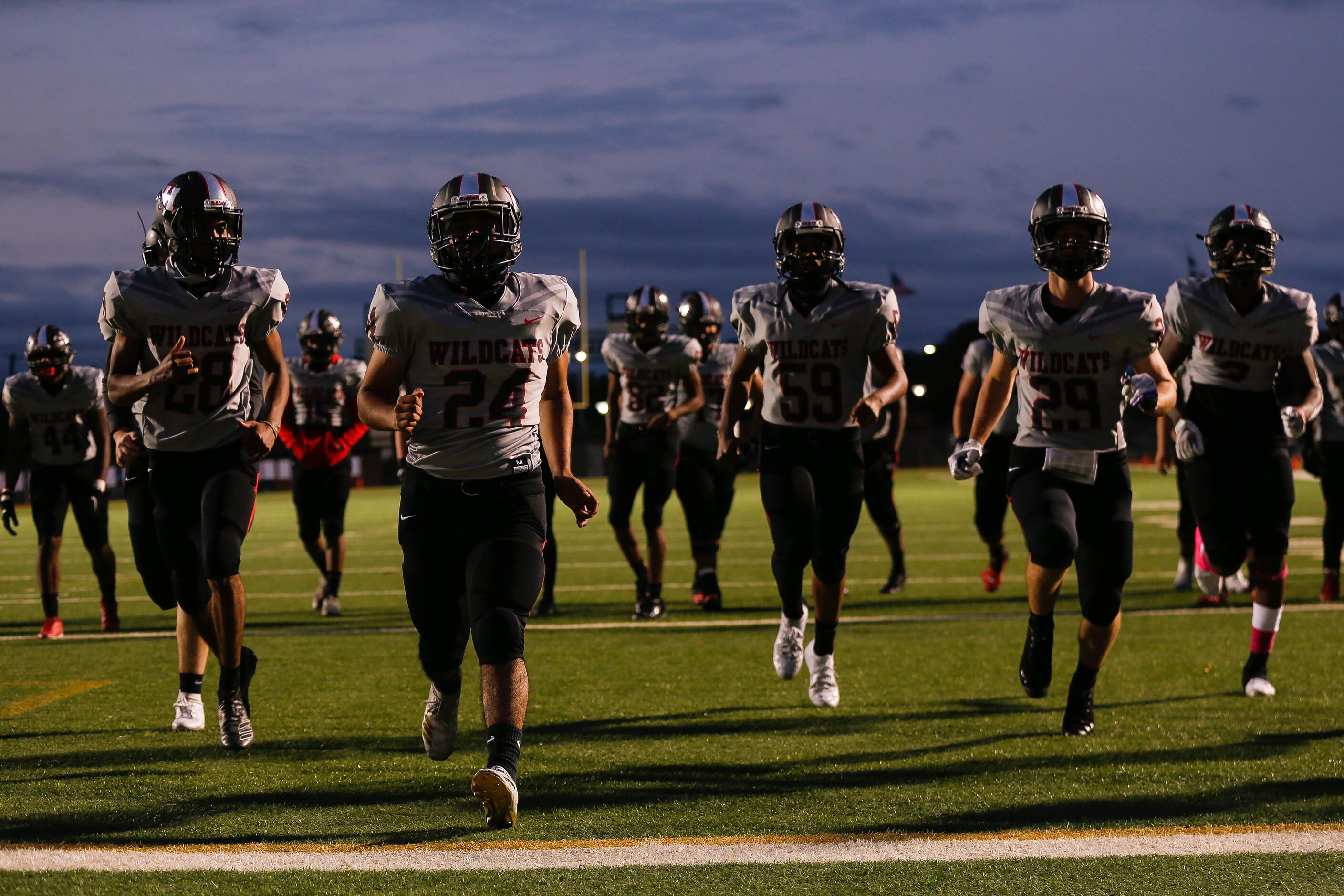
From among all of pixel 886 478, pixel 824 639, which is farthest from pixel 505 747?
pixel 886 478

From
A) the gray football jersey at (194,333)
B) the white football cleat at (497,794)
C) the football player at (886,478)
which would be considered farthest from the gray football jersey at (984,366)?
the white football cleat at (497,794)

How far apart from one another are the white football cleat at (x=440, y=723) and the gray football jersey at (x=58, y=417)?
16.2ft

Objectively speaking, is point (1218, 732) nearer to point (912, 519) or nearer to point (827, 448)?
point (827, 448)

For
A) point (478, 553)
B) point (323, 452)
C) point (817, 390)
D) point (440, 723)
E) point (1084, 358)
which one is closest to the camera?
point (478, 553)

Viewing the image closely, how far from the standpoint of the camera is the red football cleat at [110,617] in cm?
851

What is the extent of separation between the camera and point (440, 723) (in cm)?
428

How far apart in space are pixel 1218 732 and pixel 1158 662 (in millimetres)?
1775

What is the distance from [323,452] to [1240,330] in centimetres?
608

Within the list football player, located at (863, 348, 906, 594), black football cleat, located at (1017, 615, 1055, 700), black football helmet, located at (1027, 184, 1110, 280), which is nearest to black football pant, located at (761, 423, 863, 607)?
black football cleat, located at (1017, 615, 1055, 700)

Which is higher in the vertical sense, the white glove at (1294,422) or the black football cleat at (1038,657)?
the white glove at (1294,422)

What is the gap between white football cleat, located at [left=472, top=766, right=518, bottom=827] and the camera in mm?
3422

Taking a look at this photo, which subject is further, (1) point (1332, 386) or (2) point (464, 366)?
(1) point (1332, 386)

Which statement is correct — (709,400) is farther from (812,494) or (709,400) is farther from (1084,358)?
(1084,358)

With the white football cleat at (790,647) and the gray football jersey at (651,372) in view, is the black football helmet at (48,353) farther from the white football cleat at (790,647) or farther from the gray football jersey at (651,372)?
the white football cleat at (790,647)
